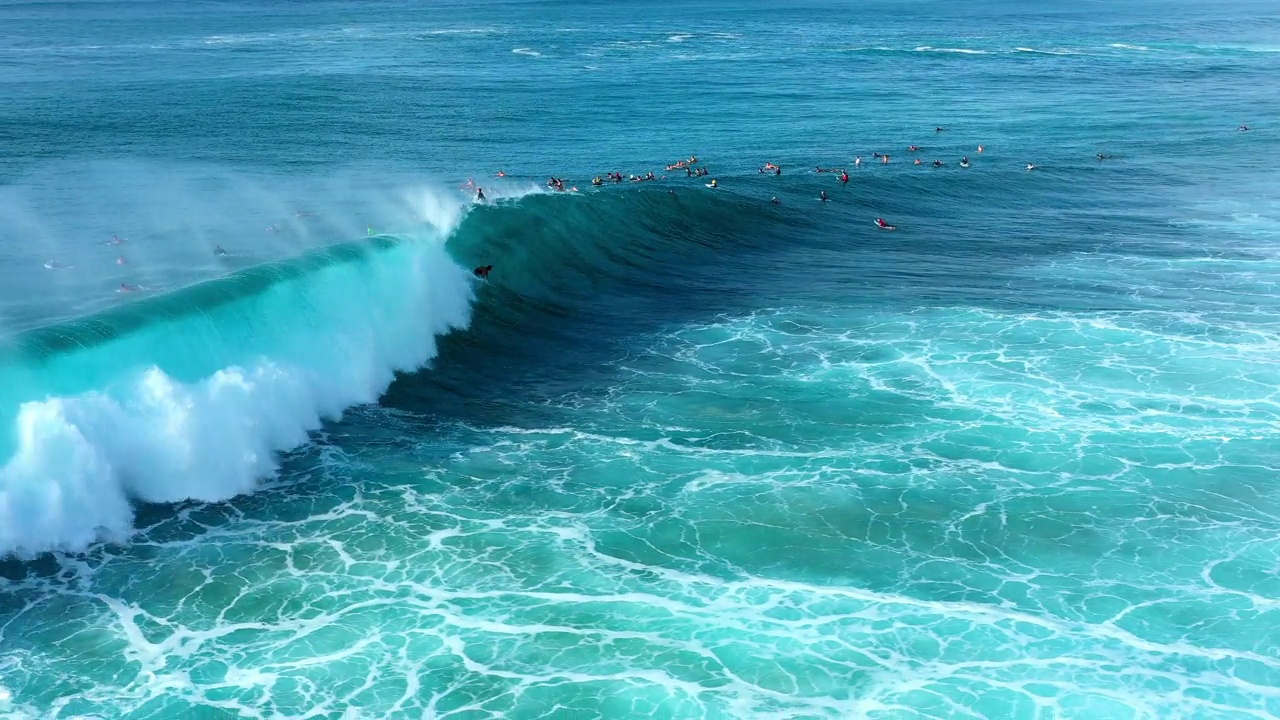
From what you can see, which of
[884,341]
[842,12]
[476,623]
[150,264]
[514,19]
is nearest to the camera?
[476,623]

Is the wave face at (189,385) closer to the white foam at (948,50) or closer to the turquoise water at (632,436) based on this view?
the turquoise water at (632,436)

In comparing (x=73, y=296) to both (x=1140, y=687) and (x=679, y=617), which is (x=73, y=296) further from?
(x=1140, y=687)

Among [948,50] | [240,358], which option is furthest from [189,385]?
[948,50]

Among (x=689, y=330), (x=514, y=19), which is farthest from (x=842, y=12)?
(x=689, y=330)

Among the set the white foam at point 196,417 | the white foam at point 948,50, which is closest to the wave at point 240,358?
the white foam at point 196,417

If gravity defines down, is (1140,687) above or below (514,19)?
below

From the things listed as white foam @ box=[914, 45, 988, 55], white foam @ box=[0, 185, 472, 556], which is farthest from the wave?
white foam @ box=[914, 45, 988, 55]
